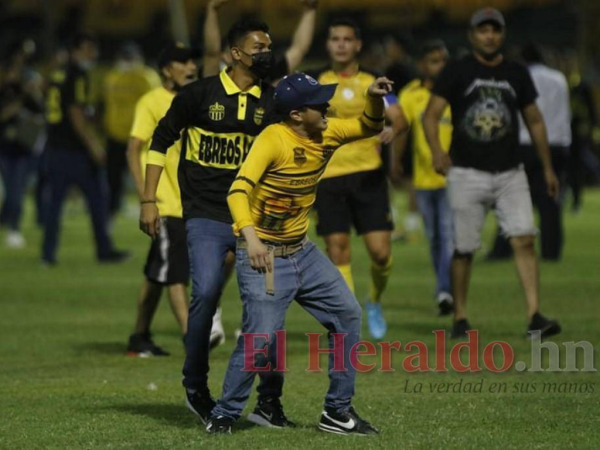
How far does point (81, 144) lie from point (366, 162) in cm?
766

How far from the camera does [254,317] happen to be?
8484 mm

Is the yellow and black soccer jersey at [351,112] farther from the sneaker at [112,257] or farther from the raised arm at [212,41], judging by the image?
the sneaker at [112,257]

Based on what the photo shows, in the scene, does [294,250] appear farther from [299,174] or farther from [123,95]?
[123,95]

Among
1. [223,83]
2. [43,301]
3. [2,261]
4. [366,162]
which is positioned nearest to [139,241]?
[2,261]

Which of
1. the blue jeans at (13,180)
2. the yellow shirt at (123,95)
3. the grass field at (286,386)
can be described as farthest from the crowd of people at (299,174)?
the yellow shirt at (123,95)

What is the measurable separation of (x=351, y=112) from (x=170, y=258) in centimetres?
188

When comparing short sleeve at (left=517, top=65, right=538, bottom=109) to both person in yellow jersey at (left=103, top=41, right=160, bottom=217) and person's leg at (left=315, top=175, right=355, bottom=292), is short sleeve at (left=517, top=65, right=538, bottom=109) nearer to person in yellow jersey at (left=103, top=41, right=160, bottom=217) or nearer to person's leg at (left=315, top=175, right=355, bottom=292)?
person's leg at (left=315, top=175, right=355, bottom=292)

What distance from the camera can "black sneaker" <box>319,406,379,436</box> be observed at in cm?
859

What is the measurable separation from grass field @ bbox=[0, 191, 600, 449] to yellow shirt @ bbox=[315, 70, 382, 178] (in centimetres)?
143

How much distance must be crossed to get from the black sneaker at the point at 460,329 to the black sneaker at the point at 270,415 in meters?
3.89

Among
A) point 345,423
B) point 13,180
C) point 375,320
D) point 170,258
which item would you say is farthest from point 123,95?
point 345,423

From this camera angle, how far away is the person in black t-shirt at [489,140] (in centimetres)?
1253

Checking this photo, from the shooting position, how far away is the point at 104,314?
1505 centimetres

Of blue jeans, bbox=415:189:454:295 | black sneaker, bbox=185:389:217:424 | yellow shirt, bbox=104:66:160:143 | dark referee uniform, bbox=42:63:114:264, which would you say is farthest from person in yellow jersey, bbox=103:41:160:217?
black sneaker, bbox=185:389:217:424
